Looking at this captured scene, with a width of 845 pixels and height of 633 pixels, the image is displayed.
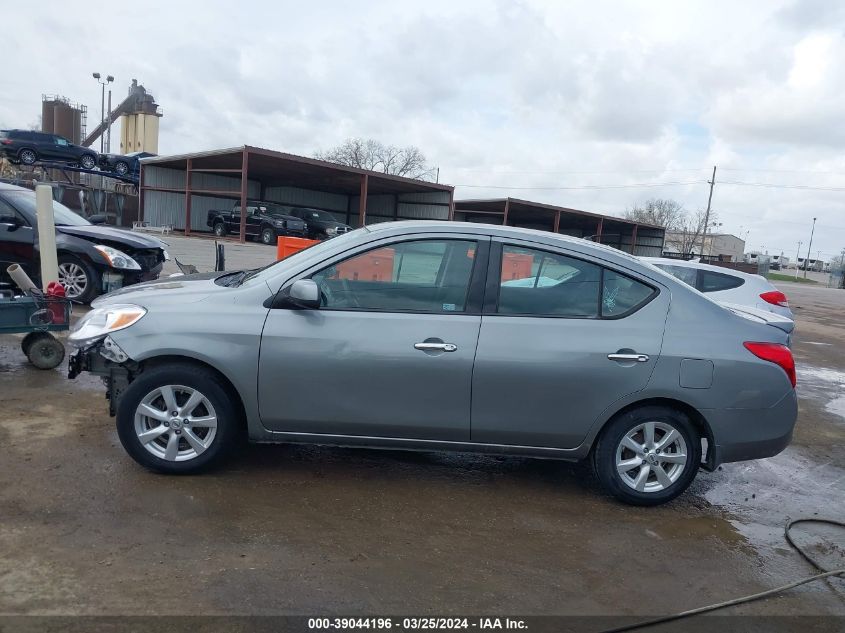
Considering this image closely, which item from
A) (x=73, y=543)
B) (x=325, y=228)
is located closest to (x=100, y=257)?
(x=73, y=543)

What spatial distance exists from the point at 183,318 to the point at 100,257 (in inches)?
238

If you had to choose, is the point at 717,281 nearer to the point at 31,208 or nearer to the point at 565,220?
the point at 31,208

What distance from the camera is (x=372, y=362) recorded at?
12.9ft

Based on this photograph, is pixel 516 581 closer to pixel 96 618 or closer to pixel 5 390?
pixel 96 618

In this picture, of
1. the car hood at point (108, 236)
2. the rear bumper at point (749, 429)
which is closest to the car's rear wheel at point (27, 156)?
the car hood at point (108, 236)

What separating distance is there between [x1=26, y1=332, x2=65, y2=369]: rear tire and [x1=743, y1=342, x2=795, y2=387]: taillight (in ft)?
20.1

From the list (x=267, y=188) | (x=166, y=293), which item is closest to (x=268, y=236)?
(x=267, y=188)

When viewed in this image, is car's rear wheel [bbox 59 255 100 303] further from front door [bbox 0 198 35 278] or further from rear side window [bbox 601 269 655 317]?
rear side window [bbox 601 269 655 317]

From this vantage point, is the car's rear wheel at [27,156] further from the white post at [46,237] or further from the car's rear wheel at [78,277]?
the white post at [46,237]

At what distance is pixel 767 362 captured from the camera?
4.09 metres

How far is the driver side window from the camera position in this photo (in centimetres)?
408

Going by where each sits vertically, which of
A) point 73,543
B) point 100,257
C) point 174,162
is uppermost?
point 174,162

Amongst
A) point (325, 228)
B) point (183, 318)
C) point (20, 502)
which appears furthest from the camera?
point (325, 228)

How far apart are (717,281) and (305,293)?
732cm
